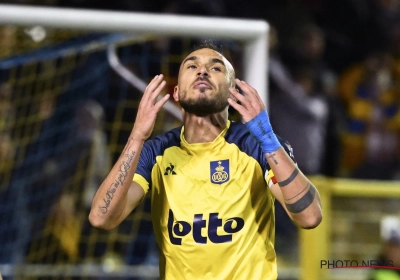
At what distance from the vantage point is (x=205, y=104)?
3229 mm

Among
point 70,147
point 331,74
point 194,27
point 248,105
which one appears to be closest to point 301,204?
point 248,105

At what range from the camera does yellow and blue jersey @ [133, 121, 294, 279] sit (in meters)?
3.14

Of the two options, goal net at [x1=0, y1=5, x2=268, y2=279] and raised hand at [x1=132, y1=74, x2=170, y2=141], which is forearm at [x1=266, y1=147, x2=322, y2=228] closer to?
raised hand at [x1=132, y1=74, x2=170, y2=141]

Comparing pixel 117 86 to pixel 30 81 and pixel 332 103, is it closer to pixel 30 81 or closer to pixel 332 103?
pixel 30 81

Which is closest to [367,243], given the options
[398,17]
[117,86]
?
[117,86]

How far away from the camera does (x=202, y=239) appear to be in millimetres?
3152

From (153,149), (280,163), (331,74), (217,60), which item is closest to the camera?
(280,163)

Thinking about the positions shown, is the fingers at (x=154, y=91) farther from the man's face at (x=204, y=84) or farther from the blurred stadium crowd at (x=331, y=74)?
the blurred stadium crowd at (x=331, y=74)

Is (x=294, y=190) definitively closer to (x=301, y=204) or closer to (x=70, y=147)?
(x=301, y=204)

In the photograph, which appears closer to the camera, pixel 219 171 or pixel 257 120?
pixel 257 120

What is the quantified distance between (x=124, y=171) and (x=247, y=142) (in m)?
0.57

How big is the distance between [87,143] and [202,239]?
3.35m

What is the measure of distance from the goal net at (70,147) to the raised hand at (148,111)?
2.47 m

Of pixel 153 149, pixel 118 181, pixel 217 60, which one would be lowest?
pixel 118 181
